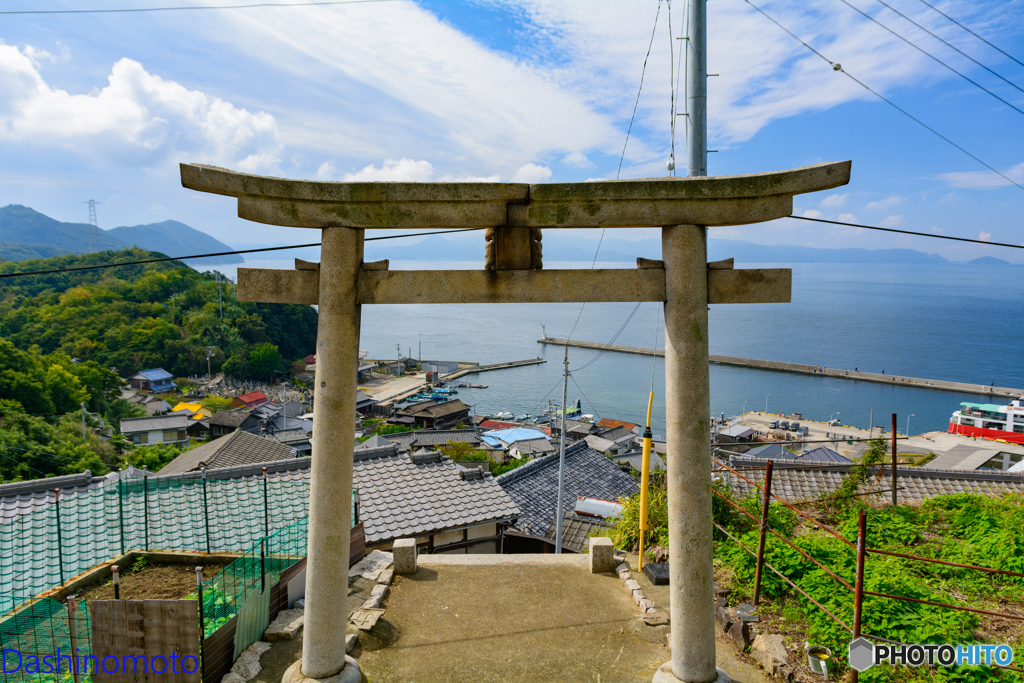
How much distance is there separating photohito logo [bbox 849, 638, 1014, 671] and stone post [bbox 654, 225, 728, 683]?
113 centimetres

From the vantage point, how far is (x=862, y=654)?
4.36m

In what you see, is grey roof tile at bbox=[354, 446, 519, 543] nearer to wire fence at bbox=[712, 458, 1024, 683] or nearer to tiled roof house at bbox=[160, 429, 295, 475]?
wire fence at bbox=[712, 458, 1024, 683]

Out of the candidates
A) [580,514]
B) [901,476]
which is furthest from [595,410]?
[901,476]

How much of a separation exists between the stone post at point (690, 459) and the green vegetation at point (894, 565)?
49.2 inches

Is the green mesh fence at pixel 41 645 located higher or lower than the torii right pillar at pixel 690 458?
lower

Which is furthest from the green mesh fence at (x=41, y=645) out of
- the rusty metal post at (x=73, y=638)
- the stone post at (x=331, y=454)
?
the stone post at (x=331, y=454)

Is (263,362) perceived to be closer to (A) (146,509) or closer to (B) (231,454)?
(B) (231,454)

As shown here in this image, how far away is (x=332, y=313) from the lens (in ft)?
15.4

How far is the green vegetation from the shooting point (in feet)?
15.5

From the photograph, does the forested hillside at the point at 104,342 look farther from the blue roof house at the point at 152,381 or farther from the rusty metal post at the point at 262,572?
the rusty metal post at the point at 262,572

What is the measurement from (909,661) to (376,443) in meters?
31.3

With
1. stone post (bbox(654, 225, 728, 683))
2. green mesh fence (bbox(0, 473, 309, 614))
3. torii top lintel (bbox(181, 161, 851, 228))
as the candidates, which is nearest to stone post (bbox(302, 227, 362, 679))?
torii top lintel (bbox(181, 161, 851, 228))

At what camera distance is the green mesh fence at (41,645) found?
457 centimetres

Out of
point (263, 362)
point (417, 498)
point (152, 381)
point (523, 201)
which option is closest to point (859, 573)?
point (523, 201)
